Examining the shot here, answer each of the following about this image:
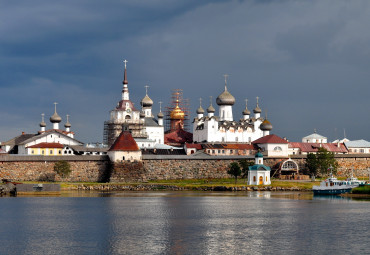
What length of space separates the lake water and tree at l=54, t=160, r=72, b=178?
760 inches

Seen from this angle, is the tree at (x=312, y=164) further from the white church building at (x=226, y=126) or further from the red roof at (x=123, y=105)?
the red roof at (x=123, y=105)

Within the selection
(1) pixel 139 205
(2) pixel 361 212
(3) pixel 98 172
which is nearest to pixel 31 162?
(3) pixel 98 172

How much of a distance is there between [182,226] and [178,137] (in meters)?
77.7

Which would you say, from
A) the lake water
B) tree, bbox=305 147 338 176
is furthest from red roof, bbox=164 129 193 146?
the lake water

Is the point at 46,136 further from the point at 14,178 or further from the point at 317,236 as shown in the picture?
the point at 317,236

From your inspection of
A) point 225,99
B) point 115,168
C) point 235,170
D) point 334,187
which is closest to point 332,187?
point 334,187

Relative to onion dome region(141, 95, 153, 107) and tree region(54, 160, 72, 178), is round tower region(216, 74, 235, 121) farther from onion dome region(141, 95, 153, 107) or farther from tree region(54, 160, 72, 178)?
tree region(54, 160, 72, 178)

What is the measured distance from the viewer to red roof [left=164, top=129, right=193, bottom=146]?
123625 millimetres

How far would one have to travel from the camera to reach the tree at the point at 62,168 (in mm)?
88688

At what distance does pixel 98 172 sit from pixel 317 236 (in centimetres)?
5267

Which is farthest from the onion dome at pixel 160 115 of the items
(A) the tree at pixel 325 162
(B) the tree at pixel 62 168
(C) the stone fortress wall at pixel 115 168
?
(B) the tree at pixel 62 168

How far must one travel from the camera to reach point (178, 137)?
12500 centimetres

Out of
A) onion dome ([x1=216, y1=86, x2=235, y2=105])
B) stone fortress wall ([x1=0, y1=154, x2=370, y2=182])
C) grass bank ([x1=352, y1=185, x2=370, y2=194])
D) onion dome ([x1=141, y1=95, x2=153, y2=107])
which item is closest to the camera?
grass bank ([x1=352, y1=185, x2=370, y2=194])

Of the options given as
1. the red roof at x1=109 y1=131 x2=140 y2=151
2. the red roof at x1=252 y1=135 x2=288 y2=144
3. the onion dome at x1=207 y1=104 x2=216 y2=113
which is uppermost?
the onion dome at x1=207 y1=104 x2=216 y2=113
